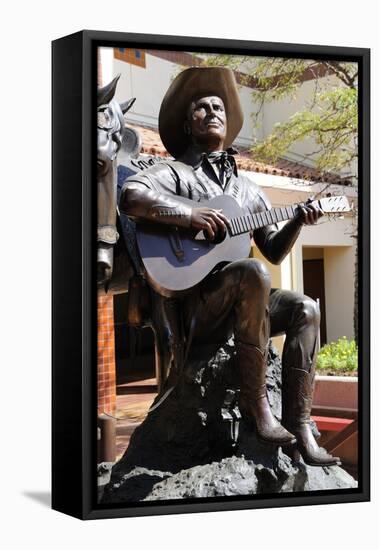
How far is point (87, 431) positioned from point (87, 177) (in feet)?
4.83

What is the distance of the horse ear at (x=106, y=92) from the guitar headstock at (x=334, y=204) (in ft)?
5.07

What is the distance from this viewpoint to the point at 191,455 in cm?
859

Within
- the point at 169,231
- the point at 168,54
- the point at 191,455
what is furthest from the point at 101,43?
the point at 191,455

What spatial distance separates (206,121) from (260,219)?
2.28 feet

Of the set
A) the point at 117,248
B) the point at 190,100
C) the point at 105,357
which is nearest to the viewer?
the point at 105,357

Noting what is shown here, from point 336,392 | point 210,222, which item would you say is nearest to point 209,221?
point 210,222

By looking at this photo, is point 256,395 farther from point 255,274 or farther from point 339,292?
point 339,292

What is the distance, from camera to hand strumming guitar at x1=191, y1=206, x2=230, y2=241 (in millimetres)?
8461

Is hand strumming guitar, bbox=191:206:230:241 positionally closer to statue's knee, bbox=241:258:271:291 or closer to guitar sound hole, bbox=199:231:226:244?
guitar sound hole, bbox=199:231:226:244

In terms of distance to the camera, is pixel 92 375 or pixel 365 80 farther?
pixel 365 80

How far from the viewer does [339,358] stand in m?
9.18

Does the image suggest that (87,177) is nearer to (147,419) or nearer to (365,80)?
(147,419)

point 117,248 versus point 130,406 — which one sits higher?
point 117,248

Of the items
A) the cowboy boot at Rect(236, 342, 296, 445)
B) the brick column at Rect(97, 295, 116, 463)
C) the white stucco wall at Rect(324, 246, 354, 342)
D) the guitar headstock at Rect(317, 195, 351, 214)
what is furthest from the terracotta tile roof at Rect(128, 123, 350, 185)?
the cowboy boot at Rect(236, 342, 296, 445)
